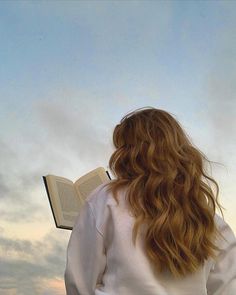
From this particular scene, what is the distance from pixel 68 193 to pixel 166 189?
1.29m

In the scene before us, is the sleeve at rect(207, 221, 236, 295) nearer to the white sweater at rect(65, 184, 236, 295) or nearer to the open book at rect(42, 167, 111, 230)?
the white sweater at rect(65, 184, 236, 295)

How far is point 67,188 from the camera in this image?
11.2ft

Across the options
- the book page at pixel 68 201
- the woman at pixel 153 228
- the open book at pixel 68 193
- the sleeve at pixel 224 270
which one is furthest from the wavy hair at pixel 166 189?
the book page at pixel 68 201

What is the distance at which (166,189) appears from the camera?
7.22 feet

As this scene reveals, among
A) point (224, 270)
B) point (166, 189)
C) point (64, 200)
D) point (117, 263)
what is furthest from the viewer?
point (64, 200)

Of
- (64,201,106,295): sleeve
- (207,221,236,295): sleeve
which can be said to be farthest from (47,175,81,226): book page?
(207,221,236,295): sleeve

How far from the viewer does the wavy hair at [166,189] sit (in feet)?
6.81

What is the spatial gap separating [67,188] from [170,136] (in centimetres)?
124

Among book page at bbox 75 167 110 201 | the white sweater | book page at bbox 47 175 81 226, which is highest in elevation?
book page at bbox 75 167 110 201

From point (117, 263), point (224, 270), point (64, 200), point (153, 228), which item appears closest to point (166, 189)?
point (153, 228)

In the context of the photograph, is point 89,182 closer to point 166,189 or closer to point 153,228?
point 166,189

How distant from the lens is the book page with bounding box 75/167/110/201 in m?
3.38

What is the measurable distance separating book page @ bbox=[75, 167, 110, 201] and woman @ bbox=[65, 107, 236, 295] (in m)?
0.98

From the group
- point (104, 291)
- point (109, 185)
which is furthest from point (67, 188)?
point (104, 291)
